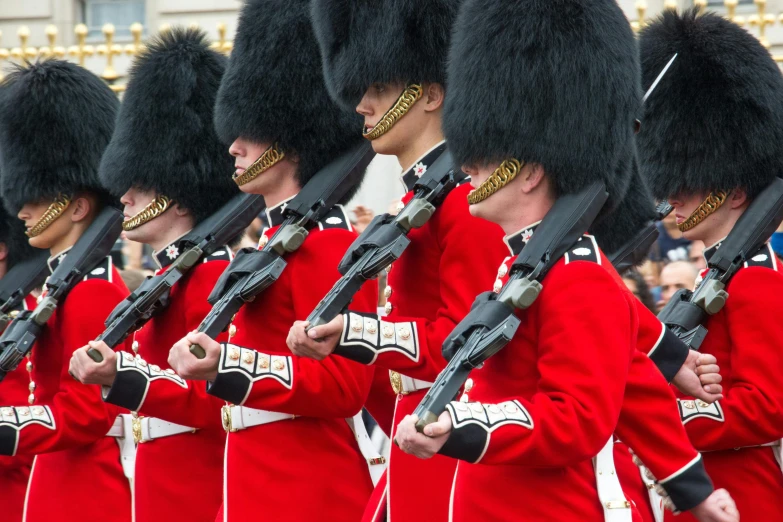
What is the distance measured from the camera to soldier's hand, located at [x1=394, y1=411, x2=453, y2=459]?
267 cm

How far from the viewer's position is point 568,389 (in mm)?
2799

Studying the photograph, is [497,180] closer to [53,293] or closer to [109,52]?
[53,293]

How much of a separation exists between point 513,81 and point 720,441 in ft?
3.78

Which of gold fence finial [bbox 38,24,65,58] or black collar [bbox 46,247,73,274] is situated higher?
black collar [bbox 46,247,73,274]

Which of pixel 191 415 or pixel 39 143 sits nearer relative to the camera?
pixel 191 415

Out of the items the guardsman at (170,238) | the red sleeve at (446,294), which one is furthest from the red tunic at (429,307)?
the guardsman at (170,238)

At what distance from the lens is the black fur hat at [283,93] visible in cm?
423

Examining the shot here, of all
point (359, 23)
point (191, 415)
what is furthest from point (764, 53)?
point (191, 415)

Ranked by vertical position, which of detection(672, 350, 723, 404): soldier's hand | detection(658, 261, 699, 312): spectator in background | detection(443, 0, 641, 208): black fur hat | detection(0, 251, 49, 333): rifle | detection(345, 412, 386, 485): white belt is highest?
detection(443, 0, 641, 208): black fur hat

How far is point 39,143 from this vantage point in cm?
540

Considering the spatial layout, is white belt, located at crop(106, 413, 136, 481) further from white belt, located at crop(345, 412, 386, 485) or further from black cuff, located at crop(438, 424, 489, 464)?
black cuff, located at crop(438, 424, 489, 464)

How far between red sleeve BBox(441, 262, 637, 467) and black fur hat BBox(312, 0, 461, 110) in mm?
1151

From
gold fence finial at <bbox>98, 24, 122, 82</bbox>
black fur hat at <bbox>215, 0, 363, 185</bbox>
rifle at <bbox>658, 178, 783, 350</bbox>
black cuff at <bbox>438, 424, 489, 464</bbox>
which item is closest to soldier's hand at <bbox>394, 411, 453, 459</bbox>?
black cuff at <bbox>438, 424, 489, 464</bbox>

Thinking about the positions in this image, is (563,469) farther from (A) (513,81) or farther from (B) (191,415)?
(B) (191,415)
